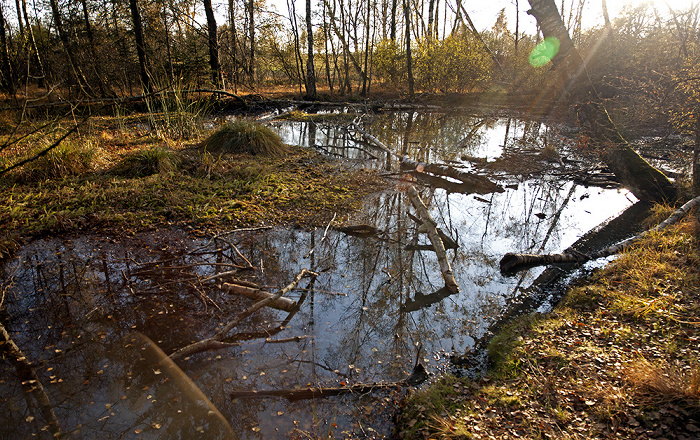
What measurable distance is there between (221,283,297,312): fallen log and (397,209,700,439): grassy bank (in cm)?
161

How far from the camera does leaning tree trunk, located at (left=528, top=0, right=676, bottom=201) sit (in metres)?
6.99

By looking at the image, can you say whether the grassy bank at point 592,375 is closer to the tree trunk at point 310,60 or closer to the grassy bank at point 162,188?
the grassy bank at point 162,188

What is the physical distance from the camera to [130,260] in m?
4.63

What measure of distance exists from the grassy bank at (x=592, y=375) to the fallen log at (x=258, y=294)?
5.27 feet

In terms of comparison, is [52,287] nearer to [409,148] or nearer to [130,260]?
[130,260]

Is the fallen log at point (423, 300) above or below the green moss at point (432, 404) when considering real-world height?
above

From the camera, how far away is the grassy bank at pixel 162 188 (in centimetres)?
551

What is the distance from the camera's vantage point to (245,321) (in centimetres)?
369

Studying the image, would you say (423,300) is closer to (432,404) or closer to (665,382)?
(432,404)

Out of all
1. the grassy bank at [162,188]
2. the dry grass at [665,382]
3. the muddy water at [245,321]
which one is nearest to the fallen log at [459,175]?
the grassy bank at [162,188]

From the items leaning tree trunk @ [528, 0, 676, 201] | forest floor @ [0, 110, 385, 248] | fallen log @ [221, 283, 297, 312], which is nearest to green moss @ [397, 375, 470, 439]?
fallen log @ [221, 283, 297, 312]

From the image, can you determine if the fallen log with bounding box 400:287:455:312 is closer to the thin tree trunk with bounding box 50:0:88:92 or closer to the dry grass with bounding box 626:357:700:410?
the dry grass with bounding box 626:357:700:410

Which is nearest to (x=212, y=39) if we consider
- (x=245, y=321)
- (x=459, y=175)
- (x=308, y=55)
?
(x=308, y=55)

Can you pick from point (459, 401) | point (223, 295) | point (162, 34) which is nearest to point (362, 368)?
point (459, 401)
